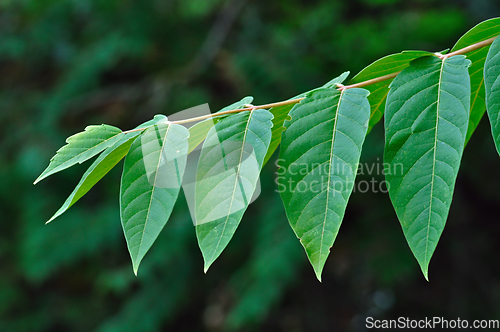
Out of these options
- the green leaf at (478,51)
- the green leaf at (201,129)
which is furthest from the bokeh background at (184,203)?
the green leaf at (201,129)

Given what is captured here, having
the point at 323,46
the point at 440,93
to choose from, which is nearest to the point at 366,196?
the point at 323,46

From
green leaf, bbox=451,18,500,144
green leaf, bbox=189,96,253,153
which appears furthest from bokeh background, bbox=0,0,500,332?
green leaf, bbox=189,96,253,153

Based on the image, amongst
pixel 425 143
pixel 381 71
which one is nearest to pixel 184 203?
pixel 381 71

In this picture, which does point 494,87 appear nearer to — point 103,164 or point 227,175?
point 227,175

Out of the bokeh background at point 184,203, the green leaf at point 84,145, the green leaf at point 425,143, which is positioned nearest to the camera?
the green leaf at point 425,143

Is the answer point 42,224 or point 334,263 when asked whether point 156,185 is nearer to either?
point 42,224

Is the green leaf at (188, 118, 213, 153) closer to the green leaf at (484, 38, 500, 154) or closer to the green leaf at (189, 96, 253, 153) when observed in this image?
the green leaf at (189, 96, 253, 153)

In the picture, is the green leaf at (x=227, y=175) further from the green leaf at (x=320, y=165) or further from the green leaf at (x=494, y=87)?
the green leaf at (x=494, y=87)
